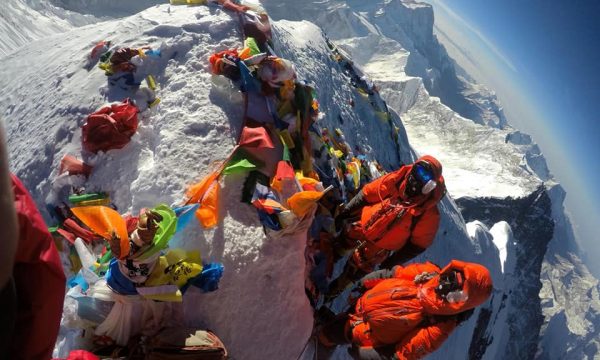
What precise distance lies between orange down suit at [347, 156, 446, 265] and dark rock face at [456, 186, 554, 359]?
59.6ft

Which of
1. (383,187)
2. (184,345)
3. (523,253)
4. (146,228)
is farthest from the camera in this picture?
(523,253)

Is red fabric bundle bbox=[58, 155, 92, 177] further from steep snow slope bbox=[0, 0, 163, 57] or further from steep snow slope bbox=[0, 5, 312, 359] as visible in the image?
steep snow slope bbox=[0, 0, 163, 57]

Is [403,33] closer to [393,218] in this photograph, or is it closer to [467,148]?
[467,148]

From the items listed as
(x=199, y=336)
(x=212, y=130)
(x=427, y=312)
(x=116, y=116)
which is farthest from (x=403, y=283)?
(x=116, y=116)

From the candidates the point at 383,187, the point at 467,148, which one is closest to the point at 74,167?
the point at 383,187

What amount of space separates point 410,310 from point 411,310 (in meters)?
0.01

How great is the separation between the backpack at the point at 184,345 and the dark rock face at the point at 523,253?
20037mm

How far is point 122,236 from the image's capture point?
264 cm

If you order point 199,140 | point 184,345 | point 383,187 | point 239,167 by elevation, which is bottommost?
point 184,345

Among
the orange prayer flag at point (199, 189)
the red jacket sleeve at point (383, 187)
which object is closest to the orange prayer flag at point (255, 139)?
the orange prayer flag at point (199, 189)

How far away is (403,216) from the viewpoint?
3.93 m

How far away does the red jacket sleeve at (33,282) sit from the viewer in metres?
1.43

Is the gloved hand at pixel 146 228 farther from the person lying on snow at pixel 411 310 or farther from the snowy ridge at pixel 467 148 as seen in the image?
the snowy ridge at pixel 467 148

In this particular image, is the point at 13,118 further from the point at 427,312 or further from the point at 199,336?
the point at 427,312
